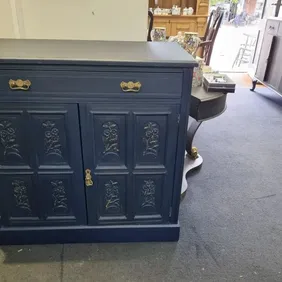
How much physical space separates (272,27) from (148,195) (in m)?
3.00

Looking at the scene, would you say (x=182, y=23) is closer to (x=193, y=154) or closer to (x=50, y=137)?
(x=193, y=154)

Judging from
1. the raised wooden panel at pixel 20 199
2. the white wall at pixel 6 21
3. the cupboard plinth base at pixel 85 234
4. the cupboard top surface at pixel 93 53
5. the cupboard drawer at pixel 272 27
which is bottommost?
the cupboard plinth base at pixel 85 234

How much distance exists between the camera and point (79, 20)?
1.62 metres

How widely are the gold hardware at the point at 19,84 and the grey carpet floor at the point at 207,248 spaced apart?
0.83 meters

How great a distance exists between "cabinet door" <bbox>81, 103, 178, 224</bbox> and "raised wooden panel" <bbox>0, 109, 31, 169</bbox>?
0.26 meters

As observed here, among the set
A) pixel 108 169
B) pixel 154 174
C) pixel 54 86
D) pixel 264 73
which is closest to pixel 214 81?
pixel 154 174

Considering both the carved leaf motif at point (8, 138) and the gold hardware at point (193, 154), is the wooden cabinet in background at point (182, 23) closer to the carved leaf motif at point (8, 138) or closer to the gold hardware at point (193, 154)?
the gold hardware at point (193, 154)

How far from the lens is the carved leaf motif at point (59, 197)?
1.38m

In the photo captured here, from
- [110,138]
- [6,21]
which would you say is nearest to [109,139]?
[110,138]

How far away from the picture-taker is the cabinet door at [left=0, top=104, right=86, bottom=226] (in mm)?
1216

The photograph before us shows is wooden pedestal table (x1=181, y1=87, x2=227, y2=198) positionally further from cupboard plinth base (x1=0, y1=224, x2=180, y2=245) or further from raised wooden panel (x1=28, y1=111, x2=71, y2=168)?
raised wooden panel (x1=28, y1=111, x2=71, y2=168)

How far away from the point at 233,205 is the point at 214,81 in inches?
31.0

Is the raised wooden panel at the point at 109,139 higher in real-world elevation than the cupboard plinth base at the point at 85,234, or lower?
higher

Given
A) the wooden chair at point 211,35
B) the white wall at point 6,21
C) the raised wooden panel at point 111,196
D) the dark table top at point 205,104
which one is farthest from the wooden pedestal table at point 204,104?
the wooden chair at point 211,35
